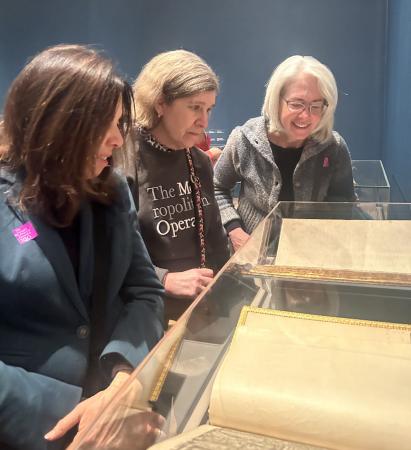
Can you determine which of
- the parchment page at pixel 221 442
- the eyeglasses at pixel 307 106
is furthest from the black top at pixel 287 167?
the parchment page at pixel 221 442

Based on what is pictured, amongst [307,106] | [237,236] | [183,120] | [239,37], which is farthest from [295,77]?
[239,37]

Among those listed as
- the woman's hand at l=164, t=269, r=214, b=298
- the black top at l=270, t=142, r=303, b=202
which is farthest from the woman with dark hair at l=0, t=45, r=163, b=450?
the black top at l=270, t=142, r=303, b=202

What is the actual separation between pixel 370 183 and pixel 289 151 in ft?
2.77

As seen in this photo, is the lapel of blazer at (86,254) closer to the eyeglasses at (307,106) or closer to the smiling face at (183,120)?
the smiling face at (183,120)

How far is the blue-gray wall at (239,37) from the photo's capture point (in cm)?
402

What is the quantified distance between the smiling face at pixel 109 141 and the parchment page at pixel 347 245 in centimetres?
46

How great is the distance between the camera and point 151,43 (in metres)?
4.45

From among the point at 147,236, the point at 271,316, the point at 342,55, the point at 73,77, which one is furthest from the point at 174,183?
the point at 342,55

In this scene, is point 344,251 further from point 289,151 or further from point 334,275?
point 289,151

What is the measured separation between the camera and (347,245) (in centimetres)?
115

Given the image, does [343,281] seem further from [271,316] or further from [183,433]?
[183,433]

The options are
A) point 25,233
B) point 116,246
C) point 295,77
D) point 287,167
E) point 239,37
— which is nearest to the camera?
point 25,233

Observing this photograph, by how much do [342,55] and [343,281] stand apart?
3599mm

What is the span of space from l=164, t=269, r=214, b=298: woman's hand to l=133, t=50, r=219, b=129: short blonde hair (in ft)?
1.54
